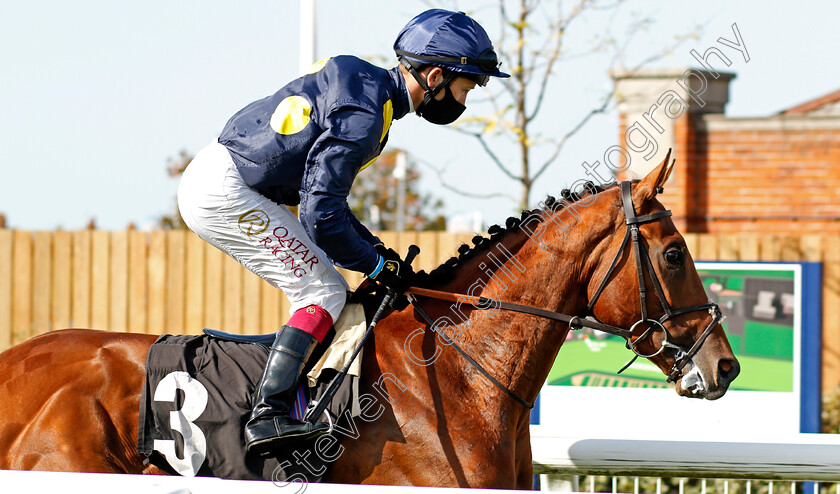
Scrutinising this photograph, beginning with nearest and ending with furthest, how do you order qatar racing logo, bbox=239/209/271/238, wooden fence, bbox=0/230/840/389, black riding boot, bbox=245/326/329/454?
black riding boot, bbox=245/326/329/454, qatar racing logo, bbox=239/209/271/238, wooden fence, bbox=0/230/840/389

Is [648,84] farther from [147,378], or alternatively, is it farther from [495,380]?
[147,378]

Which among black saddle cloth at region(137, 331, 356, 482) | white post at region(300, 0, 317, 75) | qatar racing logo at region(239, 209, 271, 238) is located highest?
white post at region(300, 0, 317, 75)

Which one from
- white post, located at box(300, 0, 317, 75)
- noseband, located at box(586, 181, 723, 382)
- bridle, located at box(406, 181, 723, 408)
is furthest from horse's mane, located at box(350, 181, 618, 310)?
white post, located at box(300, 0, 317, 75)

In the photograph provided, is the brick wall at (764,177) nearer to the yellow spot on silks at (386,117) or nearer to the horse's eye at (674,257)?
the horse's eye at (674,257)

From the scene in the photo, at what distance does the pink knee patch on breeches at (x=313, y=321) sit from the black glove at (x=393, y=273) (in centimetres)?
24

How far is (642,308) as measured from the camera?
3.02 metres

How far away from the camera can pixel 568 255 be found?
3090 mm

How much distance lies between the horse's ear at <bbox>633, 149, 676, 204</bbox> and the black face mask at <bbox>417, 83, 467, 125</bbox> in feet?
2.62

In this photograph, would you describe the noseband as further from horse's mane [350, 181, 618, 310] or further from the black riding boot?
the black riding boot

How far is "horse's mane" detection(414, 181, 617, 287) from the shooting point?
320 cm

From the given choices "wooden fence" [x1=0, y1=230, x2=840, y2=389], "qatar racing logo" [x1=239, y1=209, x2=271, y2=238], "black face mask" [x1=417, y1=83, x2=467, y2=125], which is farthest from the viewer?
"wooden fence" [x1=0, y1=230, x2=840, y2=389]

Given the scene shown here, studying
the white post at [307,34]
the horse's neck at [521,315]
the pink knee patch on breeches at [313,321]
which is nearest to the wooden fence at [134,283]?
the white post at [307,34]

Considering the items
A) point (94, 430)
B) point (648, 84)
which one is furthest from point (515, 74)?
point (94, 430)

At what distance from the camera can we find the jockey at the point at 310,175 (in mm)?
2750
